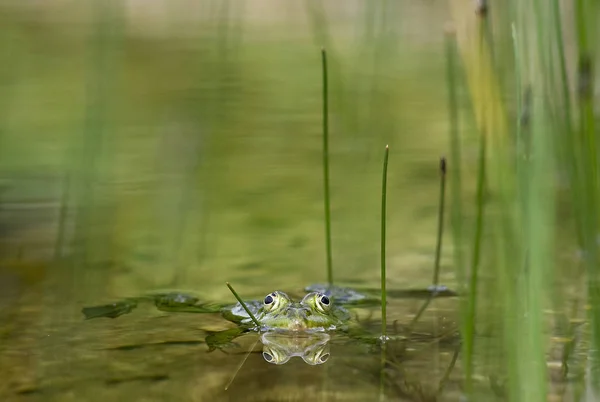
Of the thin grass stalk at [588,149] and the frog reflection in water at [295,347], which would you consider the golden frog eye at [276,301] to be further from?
the thin grass stalk at [588,149]

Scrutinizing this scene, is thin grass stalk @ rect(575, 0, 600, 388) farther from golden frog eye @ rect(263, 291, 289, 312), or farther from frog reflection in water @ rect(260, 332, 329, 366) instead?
golden frog eye @ rect(263, 291, 289, 312)

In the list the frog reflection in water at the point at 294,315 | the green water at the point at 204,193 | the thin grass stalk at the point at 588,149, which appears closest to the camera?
the thin grass stalk at the point at 588,149

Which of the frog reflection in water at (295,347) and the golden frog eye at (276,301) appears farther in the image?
the golden frog eye at (276,301)

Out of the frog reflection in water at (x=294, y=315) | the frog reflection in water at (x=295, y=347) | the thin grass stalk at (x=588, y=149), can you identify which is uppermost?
the thin grass stalk at (x=588, y=149)

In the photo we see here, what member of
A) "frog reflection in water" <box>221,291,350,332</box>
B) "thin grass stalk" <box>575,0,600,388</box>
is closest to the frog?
"frog reflection in water" <box>221,291,350,332</box>

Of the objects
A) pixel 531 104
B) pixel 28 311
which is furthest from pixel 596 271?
pixel 28 311

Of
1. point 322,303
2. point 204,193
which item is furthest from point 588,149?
point 204,193

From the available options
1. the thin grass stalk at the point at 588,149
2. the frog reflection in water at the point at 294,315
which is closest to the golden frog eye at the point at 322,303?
the frog reflection in water at the point at 294,315
